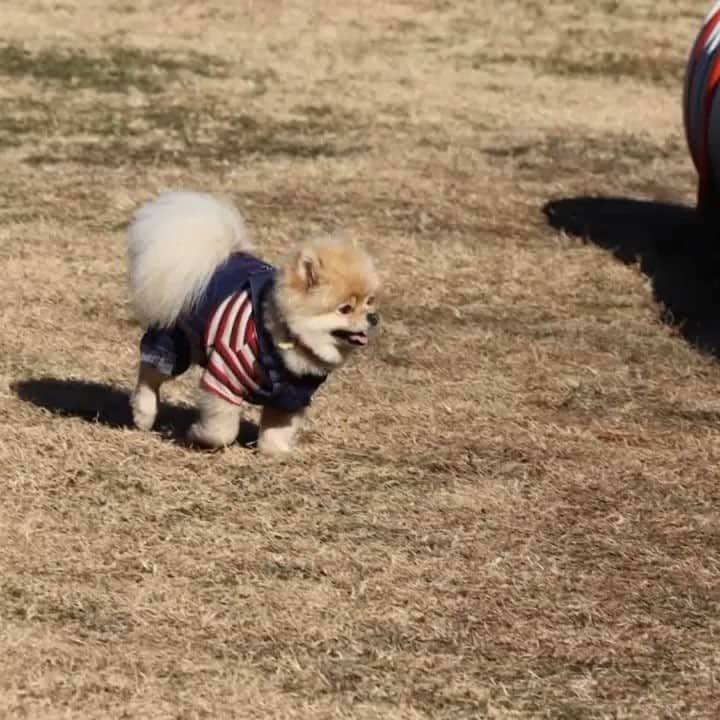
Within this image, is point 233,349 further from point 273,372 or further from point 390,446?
point 390,446

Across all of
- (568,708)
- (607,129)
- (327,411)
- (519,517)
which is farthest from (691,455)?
(607,129)

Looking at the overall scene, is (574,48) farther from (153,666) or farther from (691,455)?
(153,666)

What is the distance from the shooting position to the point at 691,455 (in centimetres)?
557

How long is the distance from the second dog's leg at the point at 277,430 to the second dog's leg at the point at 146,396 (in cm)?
38

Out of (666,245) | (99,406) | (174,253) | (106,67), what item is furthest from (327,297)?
(106,67)

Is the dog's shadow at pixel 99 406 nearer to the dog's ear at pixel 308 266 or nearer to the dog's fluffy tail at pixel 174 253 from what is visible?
the dog's fluffy tail at pixel 174 253

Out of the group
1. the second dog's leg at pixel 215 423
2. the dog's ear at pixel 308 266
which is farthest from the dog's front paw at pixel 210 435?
the dog's ear at pixel 308 266

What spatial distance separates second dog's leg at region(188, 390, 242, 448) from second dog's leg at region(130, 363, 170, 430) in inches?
8.3

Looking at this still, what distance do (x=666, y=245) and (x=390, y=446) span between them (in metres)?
3.77

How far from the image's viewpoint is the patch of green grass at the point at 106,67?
1178cm

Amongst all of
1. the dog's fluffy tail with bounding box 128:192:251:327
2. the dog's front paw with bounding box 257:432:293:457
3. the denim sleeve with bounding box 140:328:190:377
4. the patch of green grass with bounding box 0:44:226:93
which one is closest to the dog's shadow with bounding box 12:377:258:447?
the dog's front paw with bounding box 257:432:293:457

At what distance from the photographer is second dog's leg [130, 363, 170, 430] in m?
5.17

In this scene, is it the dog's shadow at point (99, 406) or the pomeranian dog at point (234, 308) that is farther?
the dog's shadow at point (99, 406)

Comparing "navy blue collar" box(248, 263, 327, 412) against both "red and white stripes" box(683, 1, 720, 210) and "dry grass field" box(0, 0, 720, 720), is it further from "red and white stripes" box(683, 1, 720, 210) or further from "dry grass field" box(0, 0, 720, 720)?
"red and white stripes" box(683, 1, 720, 210)
